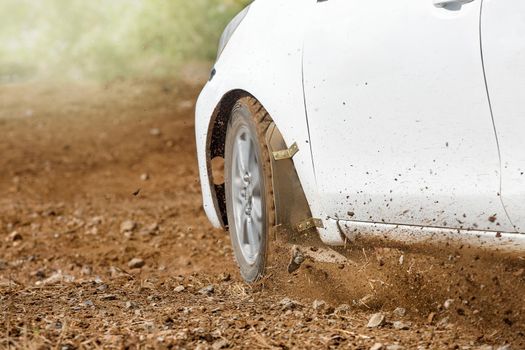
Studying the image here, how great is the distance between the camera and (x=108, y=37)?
686 inches

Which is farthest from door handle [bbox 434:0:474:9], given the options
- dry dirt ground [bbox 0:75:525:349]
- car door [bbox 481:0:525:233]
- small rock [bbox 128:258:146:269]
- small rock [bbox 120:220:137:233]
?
small rock [bbox 120:220:137:233]

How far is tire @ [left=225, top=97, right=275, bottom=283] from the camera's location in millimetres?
5648

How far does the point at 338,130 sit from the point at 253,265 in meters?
1.15

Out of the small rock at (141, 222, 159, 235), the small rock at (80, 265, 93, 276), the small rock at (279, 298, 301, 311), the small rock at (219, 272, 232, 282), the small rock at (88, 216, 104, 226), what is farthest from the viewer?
the small rock at (88, 216, 104, 226)

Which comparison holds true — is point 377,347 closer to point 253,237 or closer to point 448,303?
point 448,303

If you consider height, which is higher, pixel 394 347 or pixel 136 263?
pixel 394 347

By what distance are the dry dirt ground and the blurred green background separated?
4905 mm

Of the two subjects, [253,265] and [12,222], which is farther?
[12,222]

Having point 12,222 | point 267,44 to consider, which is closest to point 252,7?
point 267,44

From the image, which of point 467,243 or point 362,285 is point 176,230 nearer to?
point 362,285

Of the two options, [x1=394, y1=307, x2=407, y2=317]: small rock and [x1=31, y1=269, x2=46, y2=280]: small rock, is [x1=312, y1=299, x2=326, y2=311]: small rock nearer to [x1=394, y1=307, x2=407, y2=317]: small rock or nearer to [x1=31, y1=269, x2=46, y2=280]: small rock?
[x1=394, y1=307, x2=407, y2=317]: small rock

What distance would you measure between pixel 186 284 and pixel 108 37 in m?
11.3

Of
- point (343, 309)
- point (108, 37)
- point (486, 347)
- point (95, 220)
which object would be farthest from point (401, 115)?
point (108, 37)

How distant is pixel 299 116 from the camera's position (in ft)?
17.4
